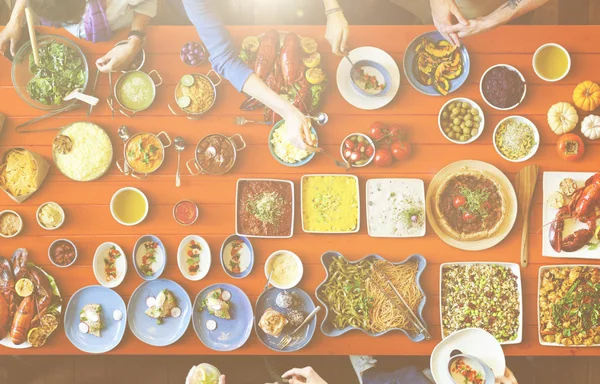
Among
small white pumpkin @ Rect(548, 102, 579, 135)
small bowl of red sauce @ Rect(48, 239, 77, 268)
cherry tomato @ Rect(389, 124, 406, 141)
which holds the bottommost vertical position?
small bowl of red sauce @ Rect(48, 239, 77, 268)

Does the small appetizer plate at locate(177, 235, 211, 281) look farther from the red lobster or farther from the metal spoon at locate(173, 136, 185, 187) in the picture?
the red lobster

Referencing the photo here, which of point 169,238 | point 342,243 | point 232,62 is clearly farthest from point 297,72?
point 169,238

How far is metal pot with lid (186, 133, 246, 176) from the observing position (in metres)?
2.94

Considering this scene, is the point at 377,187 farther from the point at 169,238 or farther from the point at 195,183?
the point at 169,238

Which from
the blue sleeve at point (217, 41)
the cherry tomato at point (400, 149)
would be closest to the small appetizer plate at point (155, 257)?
the blue sleeve at point (217, 41)

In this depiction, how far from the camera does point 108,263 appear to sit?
3016mm

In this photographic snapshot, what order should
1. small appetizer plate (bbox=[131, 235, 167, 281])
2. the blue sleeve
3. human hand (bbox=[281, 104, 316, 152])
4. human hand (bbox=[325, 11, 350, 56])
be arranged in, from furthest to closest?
small appetizer plate (bbox=[131, 235, 167, 281]) → human hand (bbox=[325, 11, 350, 56]) → human hand (bbox=[281, 104, 316, 152]) → the blue sleeve

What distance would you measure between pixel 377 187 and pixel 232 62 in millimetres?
1245

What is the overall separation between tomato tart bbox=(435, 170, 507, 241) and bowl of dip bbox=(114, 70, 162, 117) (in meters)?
2.05

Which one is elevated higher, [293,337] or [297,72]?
[297,72]

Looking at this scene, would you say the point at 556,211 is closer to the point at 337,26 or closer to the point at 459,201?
the point at 459,201

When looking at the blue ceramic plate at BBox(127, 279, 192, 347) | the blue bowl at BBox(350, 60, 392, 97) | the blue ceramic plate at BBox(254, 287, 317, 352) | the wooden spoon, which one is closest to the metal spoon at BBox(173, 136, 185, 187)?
the blue ceramic plate at BBox(127, 279, 192, 347)

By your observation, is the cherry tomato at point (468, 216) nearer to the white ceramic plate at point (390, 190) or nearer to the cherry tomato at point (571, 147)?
the white ceramic plate at point (390, 190)

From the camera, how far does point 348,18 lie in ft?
10.3
